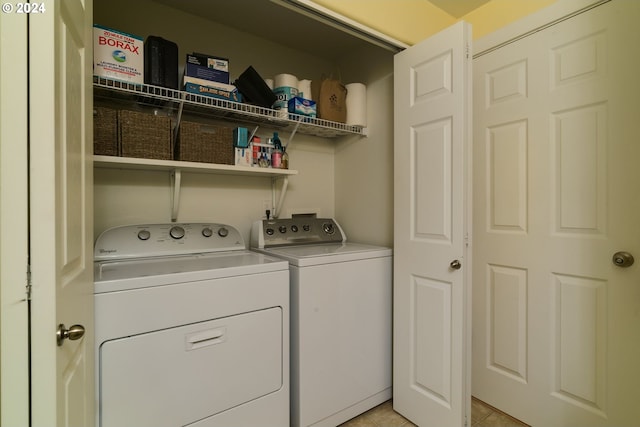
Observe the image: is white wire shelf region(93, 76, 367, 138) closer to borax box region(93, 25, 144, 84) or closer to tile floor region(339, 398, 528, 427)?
borax box region(93, 25, 144, 84)

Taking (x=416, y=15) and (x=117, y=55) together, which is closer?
(x=117, y=55)

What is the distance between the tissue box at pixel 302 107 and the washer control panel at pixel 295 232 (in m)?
0.74

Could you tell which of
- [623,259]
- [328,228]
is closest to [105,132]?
[328,228]

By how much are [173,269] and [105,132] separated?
0.76m

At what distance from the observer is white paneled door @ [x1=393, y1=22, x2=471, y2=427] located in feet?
4.94

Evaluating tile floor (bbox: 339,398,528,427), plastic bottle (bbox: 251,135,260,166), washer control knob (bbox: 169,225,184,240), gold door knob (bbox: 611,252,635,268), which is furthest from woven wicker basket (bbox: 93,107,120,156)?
gold door knob (bbox: 611,252,635,268)

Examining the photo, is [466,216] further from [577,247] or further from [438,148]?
[577,247]

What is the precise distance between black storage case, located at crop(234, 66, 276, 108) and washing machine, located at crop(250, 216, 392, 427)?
2.56 feet

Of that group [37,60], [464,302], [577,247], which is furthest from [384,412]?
[37,60]

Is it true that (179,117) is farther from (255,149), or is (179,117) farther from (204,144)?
(255,149)

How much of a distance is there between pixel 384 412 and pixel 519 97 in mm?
2031

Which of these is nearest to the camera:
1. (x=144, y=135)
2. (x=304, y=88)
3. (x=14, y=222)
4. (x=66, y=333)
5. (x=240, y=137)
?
(x=14, y=222)

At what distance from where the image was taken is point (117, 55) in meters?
1.42

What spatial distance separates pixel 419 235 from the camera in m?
1.71
